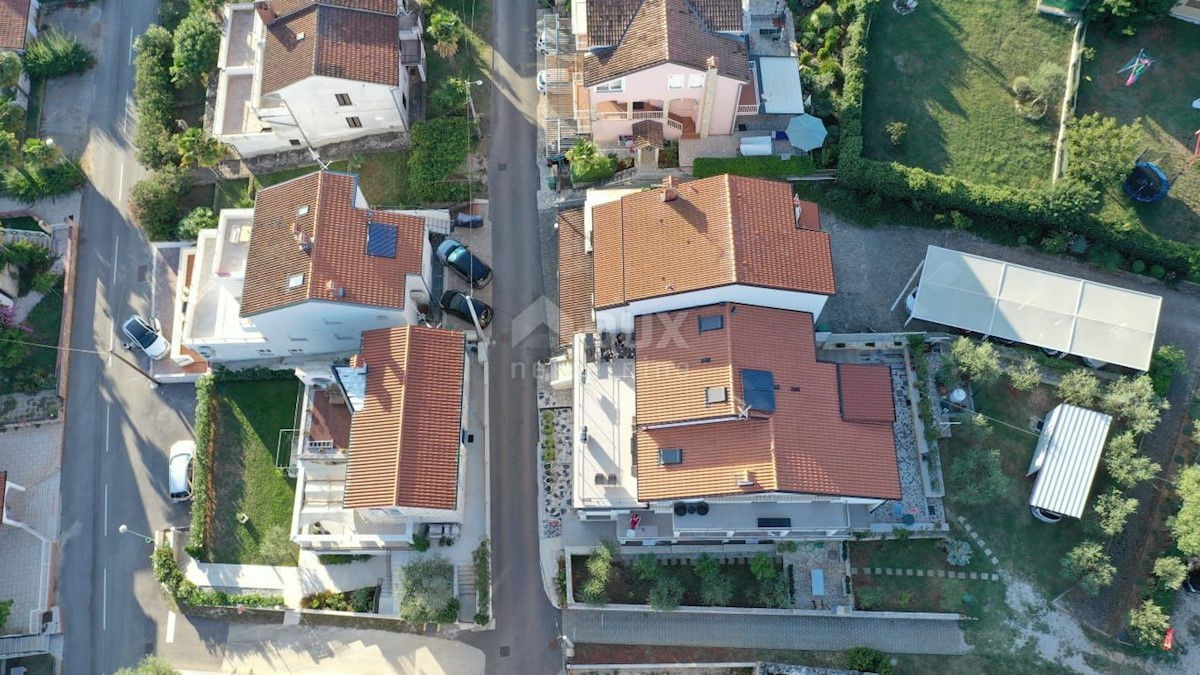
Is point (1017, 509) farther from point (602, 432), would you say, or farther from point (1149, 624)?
point (602, 432)

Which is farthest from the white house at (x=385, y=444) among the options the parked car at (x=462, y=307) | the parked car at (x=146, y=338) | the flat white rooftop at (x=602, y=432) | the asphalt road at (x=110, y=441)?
the parked car at (x=146, y=338)

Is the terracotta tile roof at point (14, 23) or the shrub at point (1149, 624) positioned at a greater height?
the terracotta tile roof at point (14, 23)

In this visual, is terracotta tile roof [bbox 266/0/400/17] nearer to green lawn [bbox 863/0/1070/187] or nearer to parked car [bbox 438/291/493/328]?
parked car [bbox 438/291/493/328]

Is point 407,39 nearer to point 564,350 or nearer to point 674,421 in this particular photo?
point 564,350

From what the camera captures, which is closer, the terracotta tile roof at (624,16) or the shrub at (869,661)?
the shrub at (869,661)

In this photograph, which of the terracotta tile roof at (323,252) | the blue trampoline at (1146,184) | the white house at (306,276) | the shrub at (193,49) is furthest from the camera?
the shrub at (193,49)

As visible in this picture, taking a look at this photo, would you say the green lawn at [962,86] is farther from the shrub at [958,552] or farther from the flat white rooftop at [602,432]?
the flat white rooftop at [602,432]
